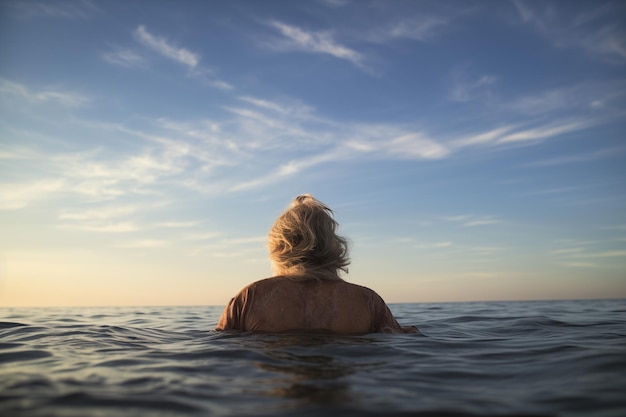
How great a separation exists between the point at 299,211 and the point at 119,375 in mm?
2990

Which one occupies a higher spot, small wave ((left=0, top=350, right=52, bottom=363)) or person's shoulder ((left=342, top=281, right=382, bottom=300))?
person's shoulder ((left=342, top=281, right=382, bottom=300))

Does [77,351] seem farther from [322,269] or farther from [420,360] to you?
[420,360]

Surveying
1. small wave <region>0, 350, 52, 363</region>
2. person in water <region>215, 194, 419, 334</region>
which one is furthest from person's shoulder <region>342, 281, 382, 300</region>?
small wave <region>0, 350, 52, 363</region>

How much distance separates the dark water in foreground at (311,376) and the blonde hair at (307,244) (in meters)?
0.94

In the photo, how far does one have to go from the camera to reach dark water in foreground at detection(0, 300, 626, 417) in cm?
308

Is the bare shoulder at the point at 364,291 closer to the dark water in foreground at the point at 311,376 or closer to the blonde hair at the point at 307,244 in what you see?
the blonde hair at the point at 307,244

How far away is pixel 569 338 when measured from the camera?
679 centimetres

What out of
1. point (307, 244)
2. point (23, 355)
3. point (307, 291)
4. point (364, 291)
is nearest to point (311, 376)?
point (307, 291)

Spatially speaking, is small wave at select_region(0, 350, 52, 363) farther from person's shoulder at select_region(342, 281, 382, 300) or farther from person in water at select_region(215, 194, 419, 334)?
person's shoulder at select_region(342, 281, 382, 300)

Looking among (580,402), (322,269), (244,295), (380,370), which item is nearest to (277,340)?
(244,295)

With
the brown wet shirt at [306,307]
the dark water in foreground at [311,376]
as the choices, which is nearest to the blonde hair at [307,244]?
the brown wet shirt at [306,307]

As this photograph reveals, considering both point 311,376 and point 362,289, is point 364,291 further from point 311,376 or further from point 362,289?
point 311,376

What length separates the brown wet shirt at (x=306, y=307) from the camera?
5.42 metres

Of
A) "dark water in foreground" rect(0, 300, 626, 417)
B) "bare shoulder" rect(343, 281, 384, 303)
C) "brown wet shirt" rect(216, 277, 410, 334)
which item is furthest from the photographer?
"bare shoulder" rect(343, 281, 384, 303)
